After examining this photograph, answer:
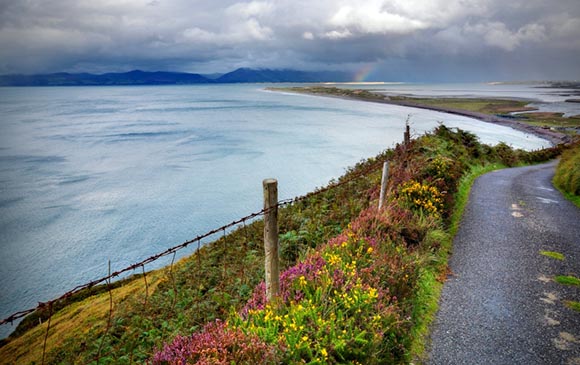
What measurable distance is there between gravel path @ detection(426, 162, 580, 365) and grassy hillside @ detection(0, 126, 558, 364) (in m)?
0.46

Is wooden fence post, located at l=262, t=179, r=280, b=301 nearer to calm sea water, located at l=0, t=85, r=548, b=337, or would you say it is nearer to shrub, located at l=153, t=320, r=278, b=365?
shrub, located at l=153, t=320, r=278, b=365

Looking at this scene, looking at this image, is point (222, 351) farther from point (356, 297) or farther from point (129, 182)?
point (129, 182)

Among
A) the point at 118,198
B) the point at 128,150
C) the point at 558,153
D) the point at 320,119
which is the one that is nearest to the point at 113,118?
the point at 128,150

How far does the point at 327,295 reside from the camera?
16.4 feet

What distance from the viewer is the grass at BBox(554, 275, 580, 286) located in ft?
23.4

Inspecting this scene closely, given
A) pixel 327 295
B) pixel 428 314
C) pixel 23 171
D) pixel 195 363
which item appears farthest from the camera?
pixel 23 171

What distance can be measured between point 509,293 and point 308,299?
14.9 ft

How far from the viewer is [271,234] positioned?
4.45 m

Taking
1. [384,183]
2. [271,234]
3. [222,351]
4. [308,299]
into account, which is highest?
[271,234]

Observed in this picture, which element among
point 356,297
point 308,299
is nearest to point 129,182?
point 308,299

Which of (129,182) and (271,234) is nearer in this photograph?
(271,234)

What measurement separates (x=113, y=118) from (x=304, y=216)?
363 ft

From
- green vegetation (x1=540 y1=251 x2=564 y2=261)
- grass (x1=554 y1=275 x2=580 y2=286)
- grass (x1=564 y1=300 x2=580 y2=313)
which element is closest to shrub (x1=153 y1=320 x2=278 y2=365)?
grass (x1=564 y1=300 x2=580 y2=313)

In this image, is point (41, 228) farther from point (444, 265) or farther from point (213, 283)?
point (444, 265)
